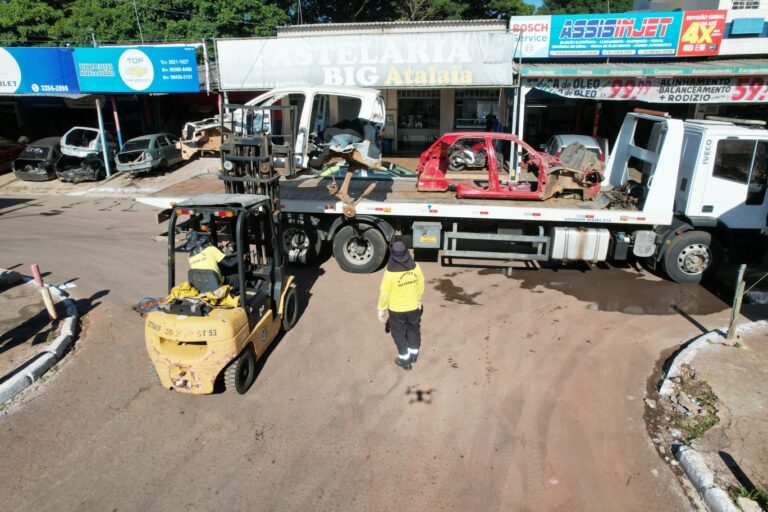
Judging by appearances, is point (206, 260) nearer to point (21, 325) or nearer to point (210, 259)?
point (210, 259)

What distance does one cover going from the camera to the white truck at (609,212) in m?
8.73

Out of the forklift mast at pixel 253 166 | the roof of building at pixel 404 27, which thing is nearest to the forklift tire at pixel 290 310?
the forklift mast at pixel 253 166

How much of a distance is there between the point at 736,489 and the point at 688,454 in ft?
1.50

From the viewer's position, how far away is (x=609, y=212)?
886cm

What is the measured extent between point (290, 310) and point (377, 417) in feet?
8.07

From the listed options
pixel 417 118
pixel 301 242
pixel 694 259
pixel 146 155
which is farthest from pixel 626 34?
pixel 146 155

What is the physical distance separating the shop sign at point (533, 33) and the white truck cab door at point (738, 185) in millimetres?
11270

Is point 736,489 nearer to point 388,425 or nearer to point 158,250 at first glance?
point 388,425

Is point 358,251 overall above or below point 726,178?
below

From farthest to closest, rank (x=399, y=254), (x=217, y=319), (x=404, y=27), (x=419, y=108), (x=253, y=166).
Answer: (x=419, y=108) < (x=404, y=27) < (x=253, y=166) < (x=399, y=254) < (x=217, y=319)

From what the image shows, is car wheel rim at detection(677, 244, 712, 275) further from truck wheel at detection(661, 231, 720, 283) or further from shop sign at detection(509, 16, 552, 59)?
shop sign at detection(509, 16, 552, 59)

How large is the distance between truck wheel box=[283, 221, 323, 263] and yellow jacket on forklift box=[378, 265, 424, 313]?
3.74 meters

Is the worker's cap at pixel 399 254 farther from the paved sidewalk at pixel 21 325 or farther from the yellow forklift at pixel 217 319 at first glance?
the paved sidewalk at pixel 21 325

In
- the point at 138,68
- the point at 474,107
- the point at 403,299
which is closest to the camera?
the point at 403,299
